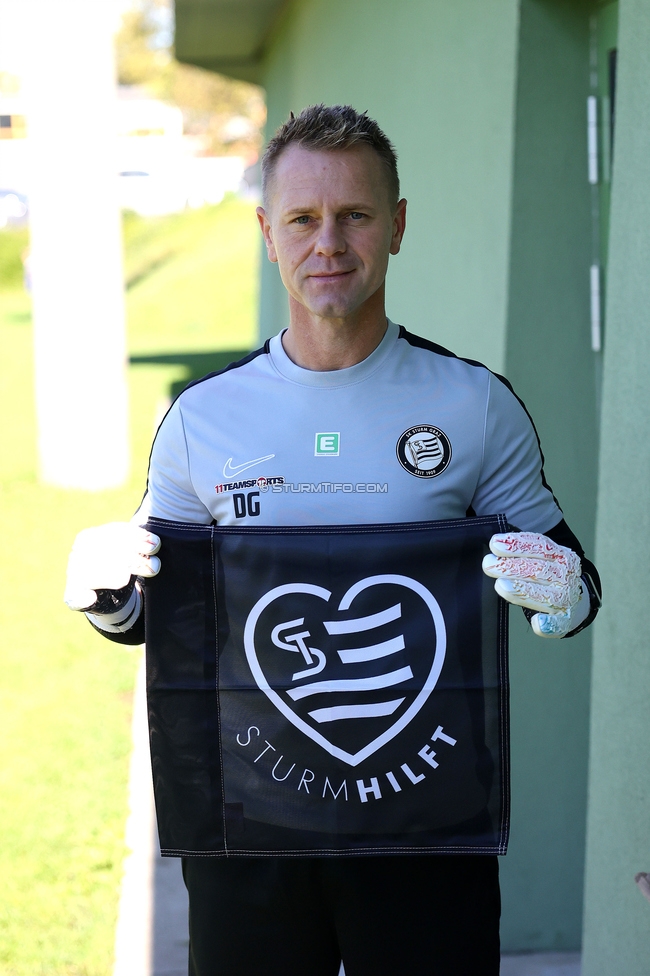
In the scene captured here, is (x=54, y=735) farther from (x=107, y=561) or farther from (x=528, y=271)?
(x=107, y=561)

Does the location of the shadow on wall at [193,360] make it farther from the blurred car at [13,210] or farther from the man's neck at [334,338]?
the blurred car at [13,210]

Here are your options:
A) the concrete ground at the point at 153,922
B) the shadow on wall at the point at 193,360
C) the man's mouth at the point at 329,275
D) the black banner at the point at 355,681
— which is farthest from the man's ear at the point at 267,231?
the shadow on wall at the point at 193,360

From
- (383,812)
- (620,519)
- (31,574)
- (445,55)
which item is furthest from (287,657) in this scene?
(31,574)

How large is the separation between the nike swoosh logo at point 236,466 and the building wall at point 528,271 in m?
1.31

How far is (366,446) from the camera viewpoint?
2.01m

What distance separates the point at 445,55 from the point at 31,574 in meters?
5.06

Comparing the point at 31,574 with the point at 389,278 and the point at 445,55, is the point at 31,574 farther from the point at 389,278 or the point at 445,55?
the point at 445,55

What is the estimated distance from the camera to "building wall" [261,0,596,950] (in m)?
3.09

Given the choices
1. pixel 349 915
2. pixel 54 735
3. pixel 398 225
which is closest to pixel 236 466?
pixel 398 225

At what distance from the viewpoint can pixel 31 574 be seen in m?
7.71

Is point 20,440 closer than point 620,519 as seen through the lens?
No

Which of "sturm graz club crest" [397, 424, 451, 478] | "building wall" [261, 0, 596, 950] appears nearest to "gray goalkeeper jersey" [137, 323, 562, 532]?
"sturm graz club crest" [397, 424, 451, 478]

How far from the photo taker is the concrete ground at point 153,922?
3479 millimetres

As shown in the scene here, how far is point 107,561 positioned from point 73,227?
8.70m
